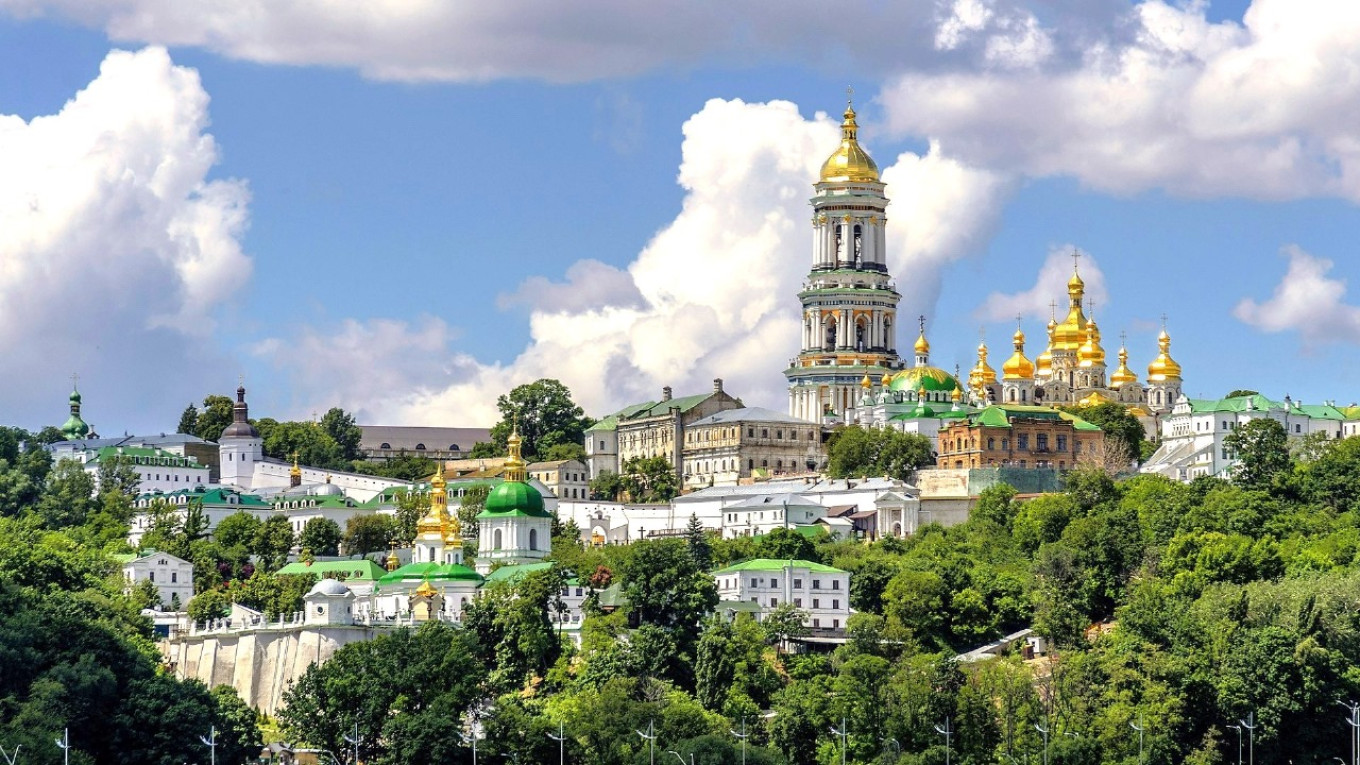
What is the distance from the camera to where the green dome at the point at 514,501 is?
110 m

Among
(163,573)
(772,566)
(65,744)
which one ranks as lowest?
(65,744)

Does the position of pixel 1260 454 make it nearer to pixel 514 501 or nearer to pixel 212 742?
pixel 514 501

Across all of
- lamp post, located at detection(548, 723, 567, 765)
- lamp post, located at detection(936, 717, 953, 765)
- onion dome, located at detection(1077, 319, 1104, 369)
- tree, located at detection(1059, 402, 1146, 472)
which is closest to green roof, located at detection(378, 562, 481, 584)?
lamp post, located at detection(548, 723, 567, 765)

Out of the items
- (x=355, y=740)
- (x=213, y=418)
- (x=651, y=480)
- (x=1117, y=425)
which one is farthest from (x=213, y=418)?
(x=355, y=740)

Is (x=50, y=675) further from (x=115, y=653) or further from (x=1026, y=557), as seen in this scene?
(x=1026, y=557)

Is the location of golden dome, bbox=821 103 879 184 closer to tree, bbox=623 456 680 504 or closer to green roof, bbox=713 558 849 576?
tree, bbox=623 456 680 504

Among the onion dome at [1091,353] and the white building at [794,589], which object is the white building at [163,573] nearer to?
the white building at [794,589]

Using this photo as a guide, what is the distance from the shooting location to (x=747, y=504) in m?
120

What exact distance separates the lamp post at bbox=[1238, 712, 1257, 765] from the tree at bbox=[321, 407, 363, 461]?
8092 cm

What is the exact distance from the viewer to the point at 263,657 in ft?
316

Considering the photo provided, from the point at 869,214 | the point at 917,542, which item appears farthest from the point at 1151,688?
the point at 869,214

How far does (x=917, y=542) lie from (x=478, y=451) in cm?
4698

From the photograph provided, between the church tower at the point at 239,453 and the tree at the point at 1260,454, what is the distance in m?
51.1

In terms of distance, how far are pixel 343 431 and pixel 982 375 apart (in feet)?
114
